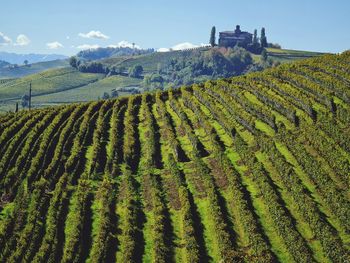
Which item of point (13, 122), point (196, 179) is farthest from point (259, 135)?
point (13, 122)

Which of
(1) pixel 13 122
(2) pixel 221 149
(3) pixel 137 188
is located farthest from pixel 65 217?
(1) pixel 13 122

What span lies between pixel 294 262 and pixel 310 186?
1418cm

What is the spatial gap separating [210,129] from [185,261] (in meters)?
31.5

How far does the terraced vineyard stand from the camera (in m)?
49.2

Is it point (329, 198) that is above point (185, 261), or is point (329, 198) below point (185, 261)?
above

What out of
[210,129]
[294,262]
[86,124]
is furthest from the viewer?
[86,124]

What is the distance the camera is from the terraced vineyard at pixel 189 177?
161ft

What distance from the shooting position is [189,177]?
64188mm

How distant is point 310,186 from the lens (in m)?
56.5

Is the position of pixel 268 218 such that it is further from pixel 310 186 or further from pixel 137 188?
pixel 137 188

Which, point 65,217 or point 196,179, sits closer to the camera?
point 65,217

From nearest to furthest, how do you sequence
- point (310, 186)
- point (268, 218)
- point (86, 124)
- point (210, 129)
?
1. point (268, 218)
2. point (310, 186)
3. point (210, 129)
4. point (86, 124)

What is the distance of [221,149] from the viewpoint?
68938 millimetres

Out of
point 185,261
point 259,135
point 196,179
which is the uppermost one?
point 259,135
